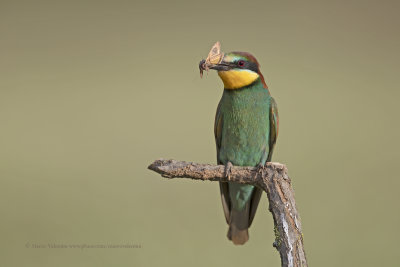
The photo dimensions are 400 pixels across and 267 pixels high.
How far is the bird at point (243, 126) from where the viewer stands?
1746mm

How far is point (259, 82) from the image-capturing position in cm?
180

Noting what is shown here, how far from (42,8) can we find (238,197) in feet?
8.56

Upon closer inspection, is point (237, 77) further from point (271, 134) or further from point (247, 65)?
point (271, 134)

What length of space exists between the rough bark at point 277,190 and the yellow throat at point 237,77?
408 millimetres

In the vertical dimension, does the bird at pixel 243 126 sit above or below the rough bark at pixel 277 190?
above

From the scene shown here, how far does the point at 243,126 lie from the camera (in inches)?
71.7

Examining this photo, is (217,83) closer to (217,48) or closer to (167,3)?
(167,3)

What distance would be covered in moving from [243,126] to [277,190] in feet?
1.76

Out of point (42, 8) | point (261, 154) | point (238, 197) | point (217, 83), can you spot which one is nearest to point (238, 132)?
point (261, 154)

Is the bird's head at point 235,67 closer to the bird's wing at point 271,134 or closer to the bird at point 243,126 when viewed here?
the bird at point 243,126

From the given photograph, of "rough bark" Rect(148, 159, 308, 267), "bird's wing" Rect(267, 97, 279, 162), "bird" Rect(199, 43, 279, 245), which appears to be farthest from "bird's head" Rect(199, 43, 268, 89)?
"rough bark" Rect(148, 159, 308, 267)

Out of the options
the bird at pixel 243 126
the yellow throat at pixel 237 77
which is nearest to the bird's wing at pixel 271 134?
the bird at pixel 243 126

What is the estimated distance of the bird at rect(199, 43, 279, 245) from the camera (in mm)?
1746

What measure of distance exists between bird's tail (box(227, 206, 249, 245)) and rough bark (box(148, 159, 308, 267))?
0.48 metres
